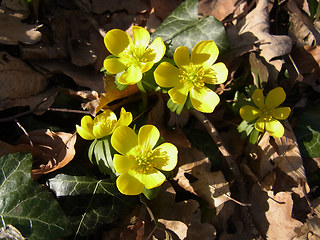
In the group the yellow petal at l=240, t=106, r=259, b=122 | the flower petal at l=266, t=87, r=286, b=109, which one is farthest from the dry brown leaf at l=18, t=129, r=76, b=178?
the flower petal at l=266, t=87, r=286, b=109

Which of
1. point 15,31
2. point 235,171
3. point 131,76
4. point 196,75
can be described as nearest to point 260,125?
point 235,171

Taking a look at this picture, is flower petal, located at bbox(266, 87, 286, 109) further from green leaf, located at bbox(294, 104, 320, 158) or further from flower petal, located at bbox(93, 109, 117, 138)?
flower petal, located at bbox(93, 109, 117, 138)

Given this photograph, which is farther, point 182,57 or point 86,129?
point 182,57

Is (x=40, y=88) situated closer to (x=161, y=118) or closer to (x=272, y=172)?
(x=161, y=118)

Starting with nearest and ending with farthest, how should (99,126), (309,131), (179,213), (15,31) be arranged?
(99,126), (179,213), (15,31), (309,131)

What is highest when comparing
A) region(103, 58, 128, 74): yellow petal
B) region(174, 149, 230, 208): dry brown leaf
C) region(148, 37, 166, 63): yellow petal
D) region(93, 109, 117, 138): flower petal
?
region(148, 37, 166, 63): yellow petal

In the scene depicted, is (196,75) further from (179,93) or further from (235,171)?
(235,171)
